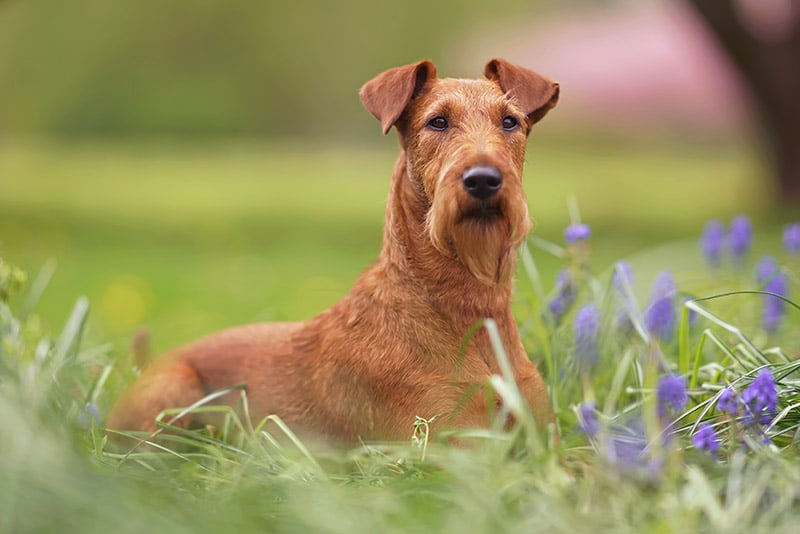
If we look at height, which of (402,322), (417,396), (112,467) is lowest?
(112,467)

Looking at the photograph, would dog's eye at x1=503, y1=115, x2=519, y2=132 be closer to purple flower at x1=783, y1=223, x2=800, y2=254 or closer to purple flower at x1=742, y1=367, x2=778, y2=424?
purple flower at x1=742, y1=367, x2=778, y2=424

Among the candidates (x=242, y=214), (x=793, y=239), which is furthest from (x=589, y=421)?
(x=242, y=214)

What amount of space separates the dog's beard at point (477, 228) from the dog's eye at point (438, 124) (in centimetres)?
29

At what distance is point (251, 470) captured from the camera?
279 cm

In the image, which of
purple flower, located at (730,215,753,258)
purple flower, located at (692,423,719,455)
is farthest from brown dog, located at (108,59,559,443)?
purple flower, located at (730,215,753,258)

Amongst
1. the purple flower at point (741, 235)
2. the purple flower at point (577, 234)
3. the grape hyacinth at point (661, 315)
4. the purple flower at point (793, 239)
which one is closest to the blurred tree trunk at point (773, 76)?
the purple flower at point (741, 235)

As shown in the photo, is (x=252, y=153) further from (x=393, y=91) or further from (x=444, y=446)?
(x=444, y=446)

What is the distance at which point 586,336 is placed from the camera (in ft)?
12.5

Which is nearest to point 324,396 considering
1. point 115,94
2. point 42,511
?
point 42,511

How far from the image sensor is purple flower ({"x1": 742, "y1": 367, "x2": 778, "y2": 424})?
2.76m

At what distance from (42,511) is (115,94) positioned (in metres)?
16.2

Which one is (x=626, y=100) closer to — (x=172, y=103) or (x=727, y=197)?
(x=727, y=197)

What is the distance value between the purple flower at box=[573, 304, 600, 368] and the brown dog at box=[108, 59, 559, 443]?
606 mm

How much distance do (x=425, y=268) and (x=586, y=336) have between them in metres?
0.96
